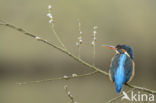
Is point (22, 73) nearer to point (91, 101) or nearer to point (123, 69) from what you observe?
point (91, 101)

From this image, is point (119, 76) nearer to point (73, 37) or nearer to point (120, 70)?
point (120, 70)

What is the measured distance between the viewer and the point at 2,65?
18.6ft

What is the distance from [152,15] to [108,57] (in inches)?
38.8

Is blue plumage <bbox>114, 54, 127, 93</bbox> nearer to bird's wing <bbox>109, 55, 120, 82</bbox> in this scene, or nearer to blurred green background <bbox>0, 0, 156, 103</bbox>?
bird's wing <bbox>109, 55, 120, 82</bbox>

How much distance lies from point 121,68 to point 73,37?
145 inches

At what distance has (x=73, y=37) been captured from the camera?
548cm

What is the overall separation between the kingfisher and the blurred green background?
3.25 metres

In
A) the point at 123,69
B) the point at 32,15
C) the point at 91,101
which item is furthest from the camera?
the point at 32,15

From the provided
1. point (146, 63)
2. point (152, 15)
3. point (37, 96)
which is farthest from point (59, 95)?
point (152, 15)

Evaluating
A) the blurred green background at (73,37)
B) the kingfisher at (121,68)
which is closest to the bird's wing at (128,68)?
the kingfisher at (121,68)

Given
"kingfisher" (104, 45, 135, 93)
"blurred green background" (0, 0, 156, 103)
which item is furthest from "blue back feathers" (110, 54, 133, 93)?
"blurred green background" (0, 0, 156, 103)

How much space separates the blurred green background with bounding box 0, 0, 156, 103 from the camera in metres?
5.33

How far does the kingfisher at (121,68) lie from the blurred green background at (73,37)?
325 cm

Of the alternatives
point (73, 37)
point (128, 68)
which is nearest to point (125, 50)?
point (128, 68)
